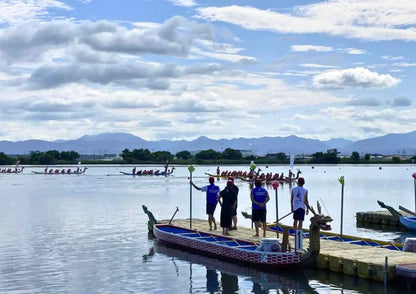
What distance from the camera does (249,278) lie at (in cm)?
1983

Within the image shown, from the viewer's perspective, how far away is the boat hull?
20031 millimetres

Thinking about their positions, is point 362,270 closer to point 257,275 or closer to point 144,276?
point 257,275

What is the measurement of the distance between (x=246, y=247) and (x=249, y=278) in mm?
2189

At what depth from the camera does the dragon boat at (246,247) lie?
19.2 meters

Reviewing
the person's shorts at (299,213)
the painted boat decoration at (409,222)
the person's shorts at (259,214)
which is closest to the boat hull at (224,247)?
the person's shorts at (259,214)

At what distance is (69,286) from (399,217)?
2102 centimetres

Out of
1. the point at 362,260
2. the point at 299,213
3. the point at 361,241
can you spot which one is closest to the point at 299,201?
the point at 299,213

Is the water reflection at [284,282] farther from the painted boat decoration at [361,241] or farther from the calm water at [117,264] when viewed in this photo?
the painted boat decoration at [361,241]

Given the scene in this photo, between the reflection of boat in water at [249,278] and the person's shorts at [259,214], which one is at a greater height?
the person's shorts at [259,214]

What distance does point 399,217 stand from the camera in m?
33.4

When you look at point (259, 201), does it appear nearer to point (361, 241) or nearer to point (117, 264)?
point (361, 241)

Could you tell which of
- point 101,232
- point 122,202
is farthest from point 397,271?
point 122,202

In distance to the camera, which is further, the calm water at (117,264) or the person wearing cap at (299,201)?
the person wearing cap at (299,201)

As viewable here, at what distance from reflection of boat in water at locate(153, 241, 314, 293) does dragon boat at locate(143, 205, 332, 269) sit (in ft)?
0.98
